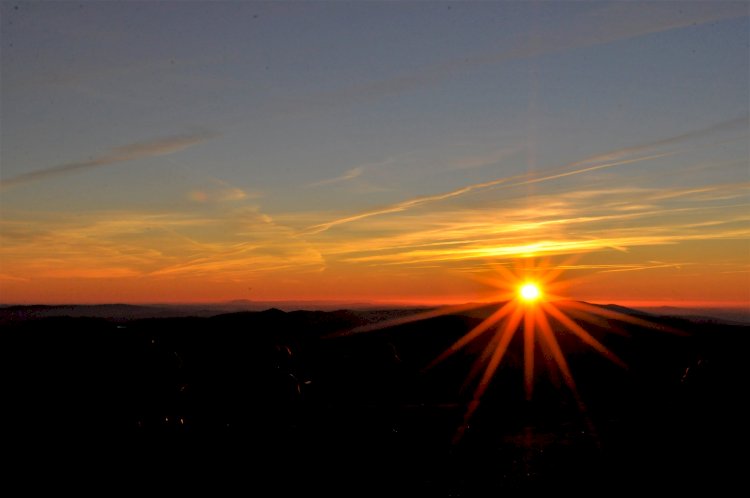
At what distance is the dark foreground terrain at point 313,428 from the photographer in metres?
17.4

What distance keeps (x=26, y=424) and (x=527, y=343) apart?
30.8 meters

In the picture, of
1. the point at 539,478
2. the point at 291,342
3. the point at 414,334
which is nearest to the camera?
the point at 539,478

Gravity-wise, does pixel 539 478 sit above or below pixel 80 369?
below

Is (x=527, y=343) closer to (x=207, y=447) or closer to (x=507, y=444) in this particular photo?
(x=507, y=444)

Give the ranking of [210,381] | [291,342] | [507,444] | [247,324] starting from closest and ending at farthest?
1. [507,444]
2. [210,381]
3. [291,342]
4. [247,324]

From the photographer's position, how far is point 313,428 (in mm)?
23578

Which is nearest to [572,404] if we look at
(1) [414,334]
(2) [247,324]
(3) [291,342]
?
(3) [291,342]

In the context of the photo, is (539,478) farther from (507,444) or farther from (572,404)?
(572,404)

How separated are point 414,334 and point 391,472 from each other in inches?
1295

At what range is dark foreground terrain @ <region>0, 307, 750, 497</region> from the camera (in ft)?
57.1

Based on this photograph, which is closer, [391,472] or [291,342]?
[391,472]

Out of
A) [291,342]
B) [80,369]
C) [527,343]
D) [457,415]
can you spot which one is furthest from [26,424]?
[527,343]

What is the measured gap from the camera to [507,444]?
2169 centimetres

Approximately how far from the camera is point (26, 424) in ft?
61.6
